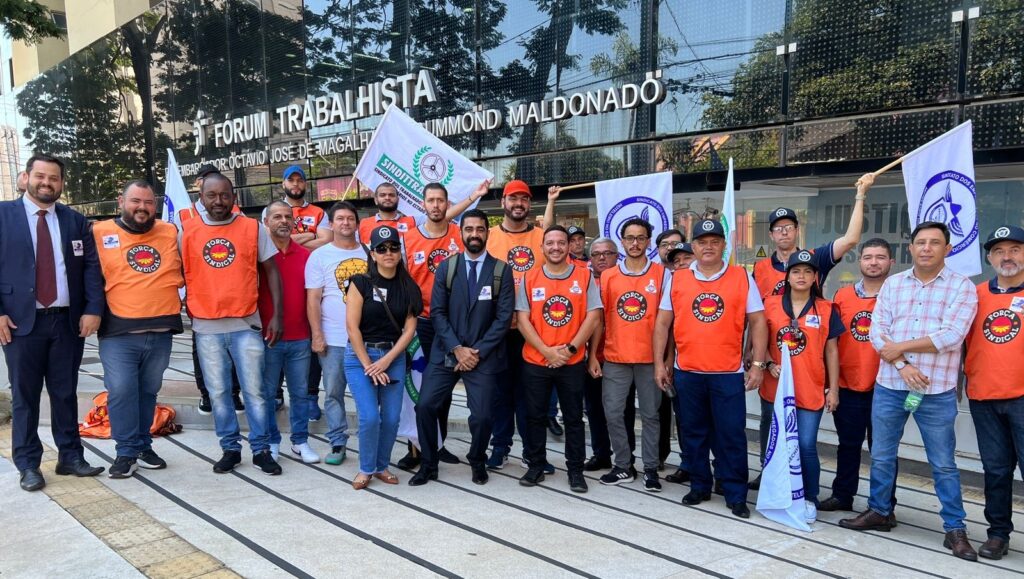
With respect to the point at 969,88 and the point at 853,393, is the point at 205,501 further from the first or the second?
the point at 969,88

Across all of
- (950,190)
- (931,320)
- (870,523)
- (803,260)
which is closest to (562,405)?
(803,260)

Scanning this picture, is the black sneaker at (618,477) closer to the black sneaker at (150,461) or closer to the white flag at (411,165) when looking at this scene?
the white flag at (411,165)

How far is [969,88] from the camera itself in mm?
6547

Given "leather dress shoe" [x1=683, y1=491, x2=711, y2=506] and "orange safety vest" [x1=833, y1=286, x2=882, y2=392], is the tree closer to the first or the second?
"leather dress shoe" [x1=683, y1=491, x2=711, y2=506]

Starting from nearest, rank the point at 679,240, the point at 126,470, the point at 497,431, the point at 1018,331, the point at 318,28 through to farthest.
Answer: the point at 1018,331
the point at 126,470
the point at 497,431
the point at 679,240
the point at 318,28

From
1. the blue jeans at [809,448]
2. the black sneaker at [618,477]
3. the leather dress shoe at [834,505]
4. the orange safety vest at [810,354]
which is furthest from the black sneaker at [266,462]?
the leather dress shoe at [834,505]

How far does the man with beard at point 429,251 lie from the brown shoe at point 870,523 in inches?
105

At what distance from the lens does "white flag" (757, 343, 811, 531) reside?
3.95 metres

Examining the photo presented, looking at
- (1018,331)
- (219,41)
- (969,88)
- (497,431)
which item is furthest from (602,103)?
(219,41)

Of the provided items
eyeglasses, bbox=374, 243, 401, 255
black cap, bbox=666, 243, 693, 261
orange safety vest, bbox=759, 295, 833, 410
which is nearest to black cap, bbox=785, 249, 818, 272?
orange safety vest, bbox=759, 295, 833, 410

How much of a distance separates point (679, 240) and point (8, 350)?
4.62 meters

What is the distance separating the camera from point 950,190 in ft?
15.5

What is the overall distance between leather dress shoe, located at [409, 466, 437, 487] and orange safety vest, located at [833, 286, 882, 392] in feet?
8.89

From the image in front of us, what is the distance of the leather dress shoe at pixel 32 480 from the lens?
410cm
